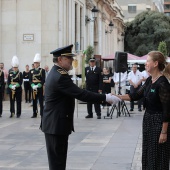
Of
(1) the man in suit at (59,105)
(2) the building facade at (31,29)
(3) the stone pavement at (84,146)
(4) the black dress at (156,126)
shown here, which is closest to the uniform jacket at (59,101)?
(1) the man in suit at (59,105)

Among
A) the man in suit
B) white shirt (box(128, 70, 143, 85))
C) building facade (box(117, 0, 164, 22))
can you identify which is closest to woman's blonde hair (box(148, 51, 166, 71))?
the man in suit

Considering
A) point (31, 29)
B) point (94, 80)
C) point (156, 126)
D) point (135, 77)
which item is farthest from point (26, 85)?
point (156, 126)

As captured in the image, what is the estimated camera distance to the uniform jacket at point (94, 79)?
678 inches

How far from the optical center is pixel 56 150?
638cm

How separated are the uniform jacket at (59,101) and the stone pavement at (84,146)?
7.92ft

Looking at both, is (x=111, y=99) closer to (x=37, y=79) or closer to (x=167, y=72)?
(x=167, y=72)

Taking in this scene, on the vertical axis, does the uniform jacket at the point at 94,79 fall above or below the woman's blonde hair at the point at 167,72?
below

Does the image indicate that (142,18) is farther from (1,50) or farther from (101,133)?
(101,133)

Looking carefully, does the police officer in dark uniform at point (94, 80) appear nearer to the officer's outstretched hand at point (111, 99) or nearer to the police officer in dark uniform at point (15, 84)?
the police officer in dark uniform at point (15, 84)

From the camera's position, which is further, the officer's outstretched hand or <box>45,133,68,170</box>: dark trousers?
the officer's outstretched hand

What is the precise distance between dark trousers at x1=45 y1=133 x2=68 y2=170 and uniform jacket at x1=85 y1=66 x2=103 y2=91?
10796 mm

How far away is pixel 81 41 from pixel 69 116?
98.5 ft

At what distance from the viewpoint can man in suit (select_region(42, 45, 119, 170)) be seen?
20.7 ft

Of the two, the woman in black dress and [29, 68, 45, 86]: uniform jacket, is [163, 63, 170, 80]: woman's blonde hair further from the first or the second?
[29, 68, 45, 86]: uniform jacket
